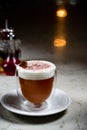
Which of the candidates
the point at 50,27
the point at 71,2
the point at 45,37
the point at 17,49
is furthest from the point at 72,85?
the point at 71,2

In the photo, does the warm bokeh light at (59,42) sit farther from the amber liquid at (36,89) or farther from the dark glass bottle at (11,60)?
the amber liquid at (36,89)

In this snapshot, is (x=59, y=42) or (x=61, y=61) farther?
(x=59, y=42)

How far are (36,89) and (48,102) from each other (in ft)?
0.19

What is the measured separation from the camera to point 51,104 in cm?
78

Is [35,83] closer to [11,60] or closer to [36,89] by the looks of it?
[36,89]

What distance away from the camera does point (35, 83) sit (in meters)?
0.74

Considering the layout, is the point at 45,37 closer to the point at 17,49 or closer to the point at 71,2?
the point at 17,49

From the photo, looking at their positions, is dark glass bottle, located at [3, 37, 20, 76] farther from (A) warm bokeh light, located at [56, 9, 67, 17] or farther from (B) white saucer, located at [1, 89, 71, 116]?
(A) warm bokeh light, located at [56, 9, 67, 17]


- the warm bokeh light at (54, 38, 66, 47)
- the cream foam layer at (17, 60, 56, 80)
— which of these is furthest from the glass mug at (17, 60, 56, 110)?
the warm bokeh light at (54, 38, 66, 47)

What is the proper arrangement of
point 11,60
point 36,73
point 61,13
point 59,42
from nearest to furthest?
point 36,73 → point 11,60 → point 59,42 → point 61,13

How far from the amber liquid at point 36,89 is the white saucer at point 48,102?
1.0 inches

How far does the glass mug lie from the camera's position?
743 mm

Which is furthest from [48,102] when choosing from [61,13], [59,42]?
[61,13]

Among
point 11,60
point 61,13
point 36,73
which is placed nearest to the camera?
point 36,73
